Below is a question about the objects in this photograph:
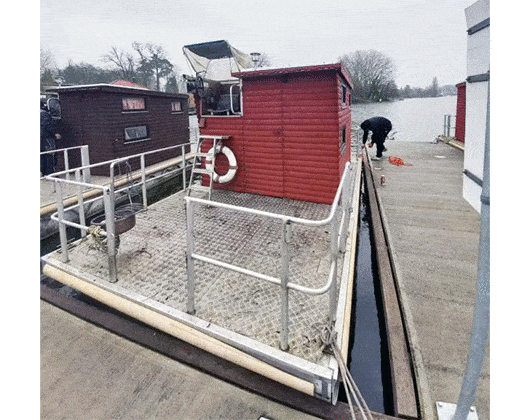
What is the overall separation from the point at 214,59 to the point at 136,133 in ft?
13.4

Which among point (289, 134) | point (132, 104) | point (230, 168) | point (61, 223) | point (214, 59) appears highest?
point (214, 59)

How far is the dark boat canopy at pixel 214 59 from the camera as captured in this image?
7566 mm

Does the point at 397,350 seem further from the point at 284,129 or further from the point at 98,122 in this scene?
the point at 98,122

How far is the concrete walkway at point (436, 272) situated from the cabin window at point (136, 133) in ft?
24.4

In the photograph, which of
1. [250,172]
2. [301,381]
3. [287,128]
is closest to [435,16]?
[301,381]

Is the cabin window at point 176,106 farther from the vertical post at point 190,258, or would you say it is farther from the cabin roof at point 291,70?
the vertical post at point 190,258

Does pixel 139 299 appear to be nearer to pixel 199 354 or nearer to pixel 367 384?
pixel 199 354

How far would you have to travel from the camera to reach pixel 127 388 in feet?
7.48

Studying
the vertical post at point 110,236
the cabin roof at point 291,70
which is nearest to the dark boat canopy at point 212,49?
the cabin roof at point 291,70

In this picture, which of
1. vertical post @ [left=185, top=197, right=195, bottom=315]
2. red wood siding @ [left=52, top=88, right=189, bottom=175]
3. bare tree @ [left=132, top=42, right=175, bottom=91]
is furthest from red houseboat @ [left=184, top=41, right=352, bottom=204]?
bare tree @ [left=132, top=42, right=175, bottom=91]

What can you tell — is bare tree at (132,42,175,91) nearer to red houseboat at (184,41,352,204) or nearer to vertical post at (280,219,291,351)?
red houseboat at (184,41,352,204)

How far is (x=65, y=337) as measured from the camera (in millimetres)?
2762

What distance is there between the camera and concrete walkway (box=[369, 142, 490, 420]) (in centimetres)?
236

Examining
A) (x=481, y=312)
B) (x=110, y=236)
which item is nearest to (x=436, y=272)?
(x=481, y=312)
